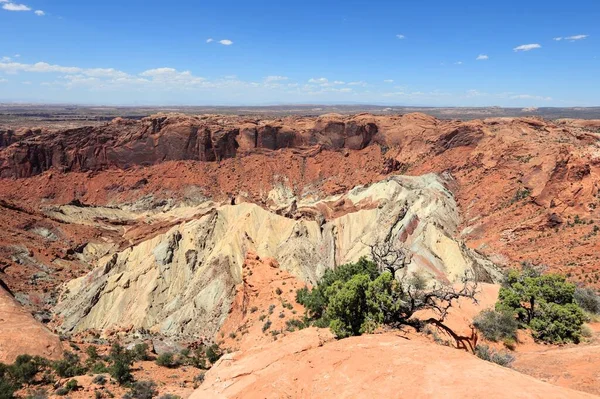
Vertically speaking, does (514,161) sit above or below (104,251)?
above

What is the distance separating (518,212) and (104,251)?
58.9 metres

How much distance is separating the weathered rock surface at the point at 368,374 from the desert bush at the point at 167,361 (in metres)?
8.31

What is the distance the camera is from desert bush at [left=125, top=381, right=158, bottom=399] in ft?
54.5

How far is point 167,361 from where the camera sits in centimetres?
2172

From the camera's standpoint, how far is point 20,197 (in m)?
78.9

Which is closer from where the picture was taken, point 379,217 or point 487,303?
point 487,303

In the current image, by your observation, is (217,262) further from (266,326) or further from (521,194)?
(521,194)

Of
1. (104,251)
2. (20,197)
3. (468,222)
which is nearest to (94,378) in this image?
(104,251)

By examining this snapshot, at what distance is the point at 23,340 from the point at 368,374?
21.1 meters

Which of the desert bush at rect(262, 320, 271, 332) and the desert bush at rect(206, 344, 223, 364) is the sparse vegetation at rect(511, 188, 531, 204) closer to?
the desert bush at rect(262, 320, 271, 332)

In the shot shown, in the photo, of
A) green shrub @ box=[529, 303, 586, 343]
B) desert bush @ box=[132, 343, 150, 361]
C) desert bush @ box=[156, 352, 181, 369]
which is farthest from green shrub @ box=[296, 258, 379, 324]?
desert bush @ box=[132, 343, 150, 361]

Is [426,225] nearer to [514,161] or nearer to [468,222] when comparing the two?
[468,222]

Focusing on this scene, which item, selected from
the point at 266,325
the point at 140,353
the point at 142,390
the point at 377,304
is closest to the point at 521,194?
the point at 266,325

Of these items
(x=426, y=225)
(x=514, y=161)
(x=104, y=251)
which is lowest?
(x=104, y=251)
